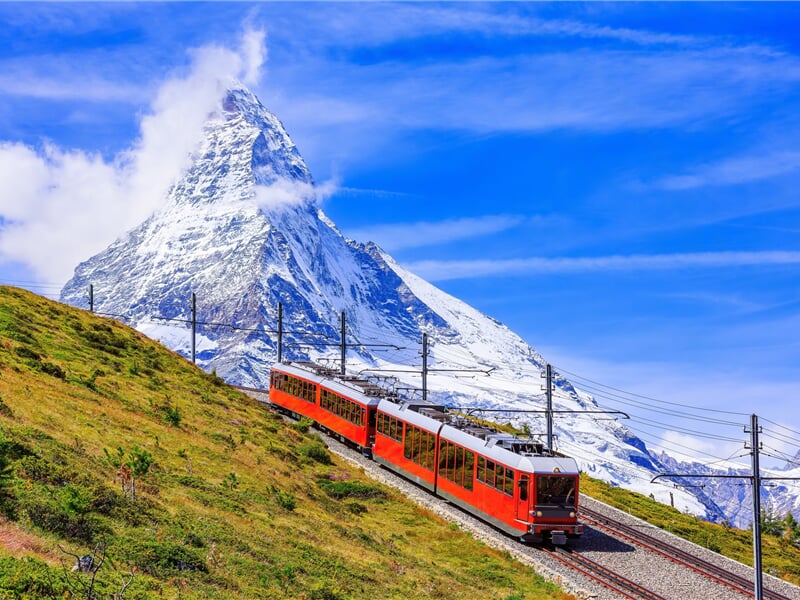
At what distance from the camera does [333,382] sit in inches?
1928

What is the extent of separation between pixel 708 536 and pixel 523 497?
20.4 m

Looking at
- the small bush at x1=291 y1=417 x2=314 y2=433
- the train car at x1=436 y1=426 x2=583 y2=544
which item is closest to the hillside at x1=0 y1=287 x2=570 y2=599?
the train car at x1=436 y1=426 x2=583 y2=544

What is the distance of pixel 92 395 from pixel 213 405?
12923 millimetres

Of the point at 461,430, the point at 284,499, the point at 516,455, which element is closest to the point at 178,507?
the point at 284,499

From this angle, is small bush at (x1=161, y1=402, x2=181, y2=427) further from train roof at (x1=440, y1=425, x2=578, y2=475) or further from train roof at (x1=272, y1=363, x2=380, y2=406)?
train roof at (x1=440, y1=425, x2=578, y2=475)

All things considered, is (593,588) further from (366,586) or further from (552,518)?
(366,586)

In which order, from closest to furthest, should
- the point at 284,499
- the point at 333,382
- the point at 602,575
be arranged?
the point at 602,575, the point at 284,499, the point at 333,382

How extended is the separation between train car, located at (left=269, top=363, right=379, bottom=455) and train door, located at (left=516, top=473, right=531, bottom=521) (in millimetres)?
14121

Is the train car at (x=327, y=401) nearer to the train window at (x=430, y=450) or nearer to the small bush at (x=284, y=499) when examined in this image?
the train window at (x=430, y=450)

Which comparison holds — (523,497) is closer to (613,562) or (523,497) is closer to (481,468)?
(481,468)

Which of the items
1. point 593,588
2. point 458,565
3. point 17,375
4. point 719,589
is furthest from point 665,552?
point 17,375

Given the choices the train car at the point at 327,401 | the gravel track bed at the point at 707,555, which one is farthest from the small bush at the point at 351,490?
the gravel track bed at the point at 707,555

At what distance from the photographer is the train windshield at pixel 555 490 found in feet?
97.1

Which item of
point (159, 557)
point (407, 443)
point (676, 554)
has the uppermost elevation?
point (159, 557)
